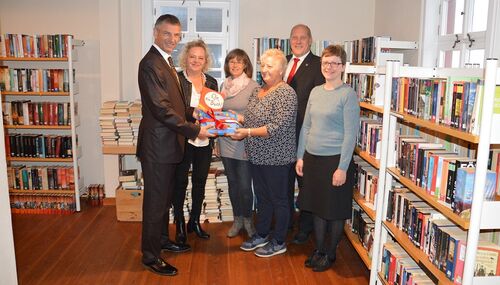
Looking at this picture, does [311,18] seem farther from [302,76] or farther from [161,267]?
[161,267]

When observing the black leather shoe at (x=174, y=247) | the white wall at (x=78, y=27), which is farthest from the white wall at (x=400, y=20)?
the white wall at (x=78, y=27)

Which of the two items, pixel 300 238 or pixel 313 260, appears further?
pixel 300 238

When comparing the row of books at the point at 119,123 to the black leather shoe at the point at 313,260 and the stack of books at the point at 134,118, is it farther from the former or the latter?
the black leather shoe at the point at 313,260

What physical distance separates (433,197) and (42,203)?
3.95 meters

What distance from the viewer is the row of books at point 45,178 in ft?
15.6

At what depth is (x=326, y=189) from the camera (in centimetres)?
311

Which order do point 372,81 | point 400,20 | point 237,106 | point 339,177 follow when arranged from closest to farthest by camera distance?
point 339,177
point 372,81
point 237,106
point 400,20

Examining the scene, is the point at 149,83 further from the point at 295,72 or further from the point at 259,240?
the point at 259,240

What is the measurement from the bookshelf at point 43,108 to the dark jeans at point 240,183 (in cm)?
185

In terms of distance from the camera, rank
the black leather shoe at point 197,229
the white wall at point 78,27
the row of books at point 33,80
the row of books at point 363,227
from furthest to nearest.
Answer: the white wall at point 78,27, the row of books at point 33,80, the black leather shoe at point 197,229, the row of books at point 363,227

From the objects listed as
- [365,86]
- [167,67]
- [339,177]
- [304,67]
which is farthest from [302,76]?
[167,67]

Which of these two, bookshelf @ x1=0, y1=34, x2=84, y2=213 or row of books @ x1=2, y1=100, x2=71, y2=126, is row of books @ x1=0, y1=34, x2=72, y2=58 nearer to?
bookshelf @ x1=0, y1=34, x2=84, y2=213

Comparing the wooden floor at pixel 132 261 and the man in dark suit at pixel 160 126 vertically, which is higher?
the man in dark suit at pixel 160 126

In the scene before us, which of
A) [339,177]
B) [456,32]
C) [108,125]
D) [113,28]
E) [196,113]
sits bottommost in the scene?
[339,177]
